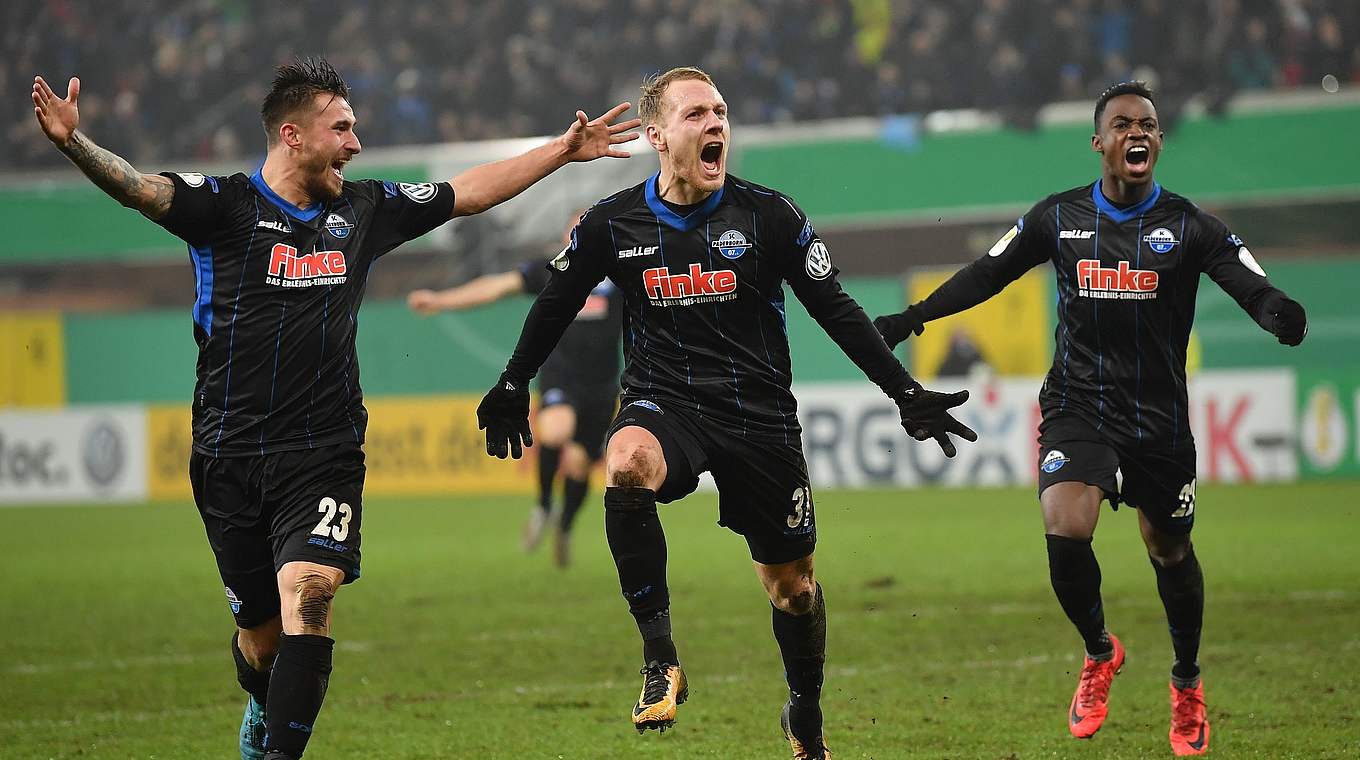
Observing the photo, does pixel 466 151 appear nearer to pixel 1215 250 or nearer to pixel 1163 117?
pixel 1163 117

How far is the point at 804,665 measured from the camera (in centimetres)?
563

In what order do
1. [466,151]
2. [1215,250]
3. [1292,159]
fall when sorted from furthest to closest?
[466,151], [1292,159], [1215,250]

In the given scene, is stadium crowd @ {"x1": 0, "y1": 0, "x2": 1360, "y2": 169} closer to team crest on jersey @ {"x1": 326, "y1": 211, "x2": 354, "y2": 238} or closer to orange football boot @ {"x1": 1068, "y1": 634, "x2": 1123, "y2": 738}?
orange football boot @ {"x1": 1068, "y1": 634, "x2": 1123, "y2": 738}

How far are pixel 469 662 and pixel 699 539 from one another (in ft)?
21.4

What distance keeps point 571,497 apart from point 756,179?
1030cm

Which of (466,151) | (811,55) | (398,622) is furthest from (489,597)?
(811,55)

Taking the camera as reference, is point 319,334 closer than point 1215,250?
Yes

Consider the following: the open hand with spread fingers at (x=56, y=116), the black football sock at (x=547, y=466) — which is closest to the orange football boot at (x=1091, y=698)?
the open hand with spread fingers at (x=56, y=116)

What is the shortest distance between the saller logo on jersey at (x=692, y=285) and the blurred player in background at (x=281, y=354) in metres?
0.97

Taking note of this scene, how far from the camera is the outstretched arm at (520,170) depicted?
19.1 feet

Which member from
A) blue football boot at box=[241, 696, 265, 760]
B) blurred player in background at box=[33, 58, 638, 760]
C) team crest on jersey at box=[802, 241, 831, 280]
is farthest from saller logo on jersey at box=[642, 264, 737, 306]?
blue football boot at box=[241, 696, 265, 760]

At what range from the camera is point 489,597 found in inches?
439

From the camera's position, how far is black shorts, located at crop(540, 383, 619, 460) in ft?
41.4

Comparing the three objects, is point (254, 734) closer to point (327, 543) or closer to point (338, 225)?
point (327, 543)
